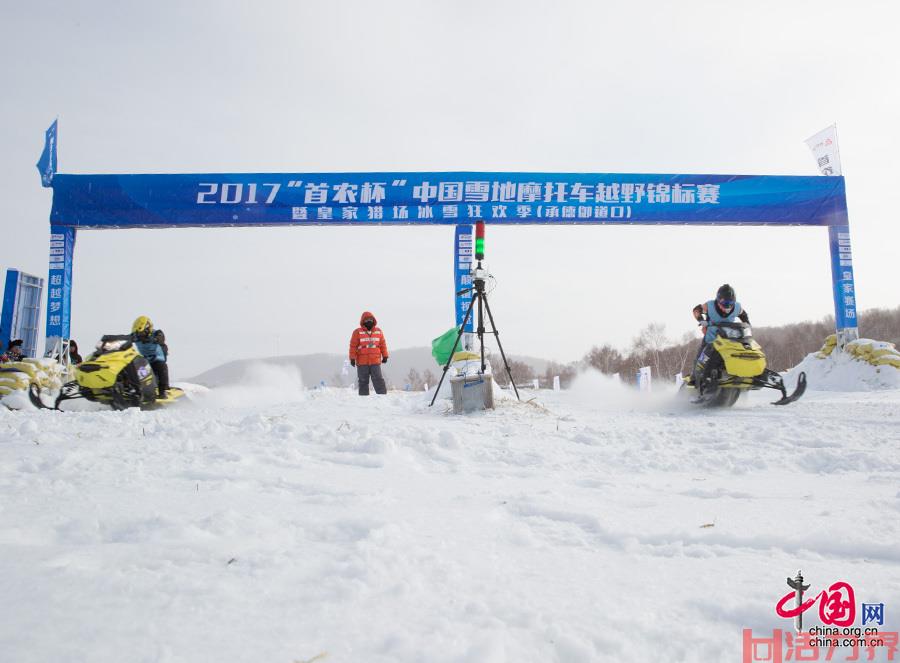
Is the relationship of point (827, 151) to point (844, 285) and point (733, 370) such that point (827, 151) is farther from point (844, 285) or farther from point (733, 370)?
point (733, 370)

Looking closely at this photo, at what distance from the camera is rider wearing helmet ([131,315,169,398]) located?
681 centimetres

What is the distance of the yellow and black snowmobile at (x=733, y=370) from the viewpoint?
21.2ft

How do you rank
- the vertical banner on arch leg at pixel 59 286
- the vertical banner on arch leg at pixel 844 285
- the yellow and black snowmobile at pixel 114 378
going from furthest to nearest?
the vertical banner on arch leg at pixel 844 285 → the vertical banner on arch leg at pixel 59 286 → the yellow and black snowmobile at pixel 114 378

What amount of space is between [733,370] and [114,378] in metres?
7.44

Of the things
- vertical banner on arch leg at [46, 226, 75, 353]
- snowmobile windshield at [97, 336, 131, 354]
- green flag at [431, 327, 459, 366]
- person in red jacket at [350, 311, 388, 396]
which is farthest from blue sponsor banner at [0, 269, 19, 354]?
green flag at [431, 327, 459, 366]

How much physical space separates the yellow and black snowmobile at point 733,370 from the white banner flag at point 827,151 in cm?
887

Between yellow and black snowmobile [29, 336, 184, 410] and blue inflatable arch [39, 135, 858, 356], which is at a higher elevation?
blue inflatable arch [39, 135, 858, 356]

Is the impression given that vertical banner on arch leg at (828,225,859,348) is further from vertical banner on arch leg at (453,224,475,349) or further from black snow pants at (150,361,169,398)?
black snow pants at (150,361,169,398)

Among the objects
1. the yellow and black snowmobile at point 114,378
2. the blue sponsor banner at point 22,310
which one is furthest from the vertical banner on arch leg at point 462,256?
the blue sponsor banner at point 22,310

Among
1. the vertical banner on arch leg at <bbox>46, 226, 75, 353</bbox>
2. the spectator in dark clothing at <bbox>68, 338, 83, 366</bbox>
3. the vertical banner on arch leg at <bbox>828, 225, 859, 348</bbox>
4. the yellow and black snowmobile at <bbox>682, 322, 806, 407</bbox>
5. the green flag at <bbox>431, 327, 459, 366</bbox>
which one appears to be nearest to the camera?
the yellow and black snowmobile at <bbox>682, 322, 806, 407</bbox>

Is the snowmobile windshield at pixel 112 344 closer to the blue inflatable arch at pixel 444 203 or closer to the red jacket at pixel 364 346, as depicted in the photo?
the red jacket at pixel 364 346

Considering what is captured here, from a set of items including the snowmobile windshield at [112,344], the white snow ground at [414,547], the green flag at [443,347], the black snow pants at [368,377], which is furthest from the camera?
the green flag at [443,347]

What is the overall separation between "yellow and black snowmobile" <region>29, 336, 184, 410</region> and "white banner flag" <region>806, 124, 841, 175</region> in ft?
50.8

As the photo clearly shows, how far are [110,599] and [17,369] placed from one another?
8.54 metres
